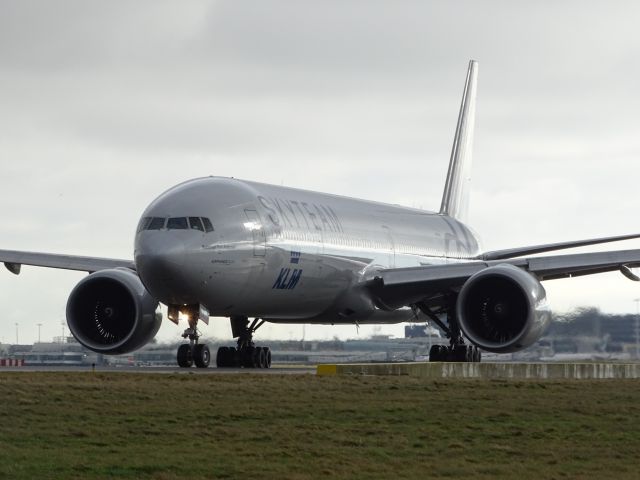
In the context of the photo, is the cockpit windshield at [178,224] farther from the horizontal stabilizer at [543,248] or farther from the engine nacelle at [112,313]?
the horizontal stabilizer at [543,248]

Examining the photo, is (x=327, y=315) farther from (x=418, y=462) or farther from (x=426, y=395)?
(x=418, y=462)

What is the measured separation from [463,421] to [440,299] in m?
18.2

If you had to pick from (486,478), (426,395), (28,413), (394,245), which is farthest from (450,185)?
(486,478)

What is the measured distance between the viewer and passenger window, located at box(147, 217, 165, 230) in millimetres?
28281

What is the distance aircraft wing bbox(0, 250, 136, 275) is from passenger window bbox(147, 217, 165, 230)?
254 inches

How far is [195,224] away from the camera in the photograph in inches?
1118

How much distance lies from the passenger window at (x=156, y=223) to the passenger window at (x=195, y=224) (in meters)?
0.56

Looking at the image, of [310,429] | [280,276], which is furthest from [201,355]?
[310,429]

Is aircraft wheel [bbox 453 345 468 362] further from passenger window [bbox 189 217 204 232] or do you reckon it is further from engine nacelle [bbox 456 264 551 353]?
passenger window [bbox 189 217 204 232]

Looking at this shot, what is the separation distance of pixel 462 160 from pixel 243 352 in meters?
19.7

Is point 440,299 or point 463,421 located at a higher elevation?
point 440,299

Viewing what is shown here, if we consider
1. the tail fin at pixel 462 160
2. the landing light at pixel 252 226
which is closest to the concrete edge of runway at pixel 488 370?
the landing light at pixel 252 226

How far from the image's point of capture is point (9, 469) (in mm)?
14766

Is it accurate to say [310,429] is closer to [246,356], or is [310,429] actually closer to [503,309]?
[503,309]
